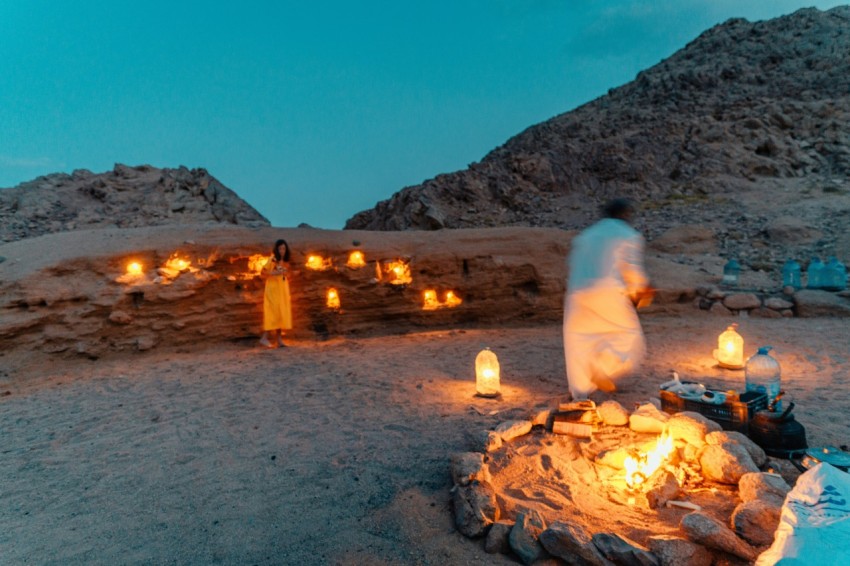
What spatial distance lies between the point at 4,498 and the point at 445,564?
304 cm

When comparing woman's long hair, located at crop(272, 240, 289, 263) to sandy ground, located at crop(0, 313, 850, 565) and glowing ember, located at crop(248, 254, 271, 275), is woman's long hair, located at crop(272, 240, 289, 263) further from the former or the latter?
sandy ground, located at crop(0, 313, 850, 565)

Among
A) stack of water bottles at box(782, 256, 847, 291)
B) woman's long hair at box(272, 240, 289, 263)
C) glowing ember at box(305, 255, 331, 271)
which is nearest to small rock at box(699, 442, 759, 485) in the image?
woman's long hair at box(272, 240, 289, 263)

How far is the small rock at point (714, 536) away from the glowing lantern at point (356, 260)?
687 cm

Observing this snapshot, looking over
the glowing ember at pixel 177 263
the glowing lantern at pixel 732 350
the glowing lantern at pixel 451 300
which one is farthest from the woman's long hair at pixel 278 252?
the glowing lantern at pixel 732 350

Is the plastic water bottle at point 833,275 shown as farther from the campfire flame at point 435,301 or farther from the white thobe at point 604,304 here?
the white thobe at point 604,304

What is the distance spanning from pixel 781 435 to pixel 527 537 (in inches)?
78.5

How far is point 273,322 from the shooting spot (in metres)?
7.69

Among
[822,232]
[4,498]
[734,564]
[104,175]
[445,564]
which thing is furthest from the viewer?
[104,175]

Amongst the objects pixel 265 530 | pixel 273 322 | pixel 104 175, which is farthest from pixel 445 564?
pixel 104 175

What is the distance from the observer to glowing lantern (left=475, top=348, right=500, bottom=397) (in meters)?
4.99

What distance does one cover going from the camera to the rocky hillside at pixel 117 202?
1684 centimetres

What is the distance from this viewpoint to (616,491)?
301 cm

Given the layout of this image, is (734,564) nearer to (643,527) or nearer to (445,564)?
(643,527)

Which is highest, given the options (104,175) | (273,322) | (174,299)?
(104,175)
